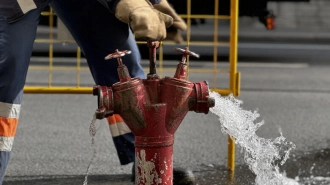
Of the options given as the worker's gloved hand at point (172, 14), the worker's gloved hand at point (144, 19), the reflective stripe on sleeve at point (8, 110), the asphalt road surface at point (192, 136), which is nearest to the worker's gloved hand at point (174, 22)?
the worker's gloved hand at point (172, 14)

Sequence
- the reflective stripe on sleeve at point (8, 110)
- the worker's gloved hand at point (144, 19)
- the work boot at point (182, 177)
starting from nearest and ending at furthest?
the worker's gloved hand at point (144, 19)
the reflective stripe on sleeve at point (8, 110)
the work boot at point (182, 177)

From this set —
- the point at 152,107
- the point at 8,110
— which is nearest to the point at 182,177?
the point at 8,110

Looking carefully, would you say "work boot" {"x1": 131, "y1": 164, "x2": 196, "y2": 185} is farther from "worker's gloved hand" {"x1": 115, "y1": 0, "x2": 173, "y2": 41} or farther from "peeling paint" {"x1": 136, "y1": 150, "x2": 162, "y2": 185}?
"worker's gloved hand" {"x1": 115, "y1": 0, "x2": 173, "y2": 41}

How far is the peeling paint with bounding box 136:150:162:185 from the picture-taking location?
118 inches

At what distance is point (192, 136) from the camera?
233 inches

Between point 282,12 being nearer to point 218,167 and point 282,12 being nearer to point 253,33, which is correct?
point 253,33

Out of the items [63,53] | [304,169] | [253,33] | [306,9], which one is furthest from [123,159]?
[306,9]

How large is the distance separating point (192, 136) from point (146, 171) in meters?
2.90

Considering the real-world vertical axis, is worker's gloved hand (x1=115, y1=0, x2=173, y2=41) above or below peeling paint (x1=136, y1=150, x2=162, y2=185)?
above

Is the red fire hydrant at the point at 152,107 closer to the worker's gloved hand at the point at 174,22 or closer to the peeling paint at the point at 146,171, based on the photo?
the peeling paint at the point at 146,171

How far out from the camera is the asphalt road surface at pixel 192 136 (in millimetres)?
4730

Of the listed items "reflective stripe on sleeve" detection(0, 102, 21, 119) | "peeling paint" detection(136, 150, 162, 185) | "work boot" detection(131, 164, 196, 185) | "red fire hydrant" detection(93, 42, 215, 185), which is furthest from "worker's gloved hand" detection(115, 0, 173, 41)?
"work boot" detection(131, 164, 196, 185)

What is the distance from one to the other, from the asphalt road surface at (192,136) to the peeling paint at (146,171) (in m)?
1.45

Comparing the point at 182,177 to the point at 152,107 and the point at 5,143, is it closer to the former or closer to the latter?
the point at 5,143
